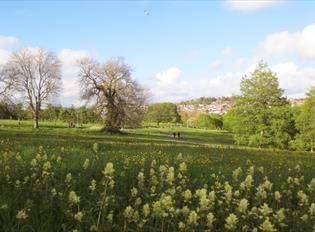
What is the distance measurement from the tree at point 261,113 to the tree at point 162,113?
12113 centimetres

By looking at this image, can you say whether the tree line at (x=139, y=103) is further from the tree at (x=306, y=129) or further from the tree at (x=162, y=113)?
the tree at (x=162, y=113)

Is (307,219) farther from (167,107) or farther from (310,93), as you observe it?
(167,107)

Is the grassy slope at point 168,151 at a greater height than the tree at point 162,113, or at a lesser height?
lesser

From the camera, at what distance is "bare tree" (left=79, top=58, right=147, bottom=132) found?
236 ft

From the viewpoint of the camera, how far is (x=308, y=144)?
61.6 m

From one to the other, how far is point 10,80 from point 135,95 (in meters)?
21.8

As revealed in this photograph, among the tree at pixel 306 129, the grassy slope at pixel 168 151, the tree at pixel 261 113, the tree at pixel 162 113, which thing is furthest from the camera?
the tree at pixel 162 113

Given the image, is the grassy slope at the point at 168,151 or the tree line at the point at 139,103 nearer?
the grassy slope at the point at 168,151

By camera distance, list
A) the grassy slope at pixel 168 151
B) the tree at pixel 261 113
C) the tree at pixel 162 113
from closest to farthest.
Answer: the grassy slope at pixel 168 151, the tree at pixel 261 113, the tree at pixel 162 113

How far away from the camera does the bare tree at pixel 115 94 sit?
71812mm

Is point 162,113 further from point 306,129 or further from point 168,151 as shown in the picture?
point 168,151

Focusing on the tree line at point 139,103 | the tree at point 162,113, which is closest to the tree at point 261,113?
the tree line at point 139,103

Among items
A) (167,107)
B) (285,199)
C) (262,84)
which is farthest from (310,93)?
(167,107)

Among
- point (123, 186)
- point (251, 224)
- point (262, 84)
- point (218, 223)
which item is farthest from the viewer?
point (262, 84)
